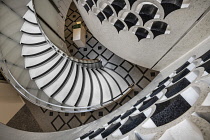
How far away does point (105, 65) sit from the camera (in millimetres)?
3766

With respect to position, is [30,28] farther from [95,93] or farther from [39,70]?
[95,93]

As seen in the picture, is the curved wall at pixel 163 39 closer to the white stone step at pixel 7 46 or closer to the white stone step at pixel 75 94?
the white stone step at pixel 75 94

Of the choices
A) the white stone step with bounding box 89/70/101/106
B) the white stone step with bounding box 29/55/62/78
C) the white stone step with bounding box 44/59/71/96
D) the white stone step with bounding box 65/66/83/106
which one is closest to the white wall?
the white stone step with bounding box 29/55/62/78

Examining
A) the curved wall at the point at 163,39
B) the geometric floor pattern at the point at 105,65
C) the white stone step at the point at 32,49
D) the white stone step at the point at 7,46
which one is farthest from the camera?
the white stone step at the point at 32,49

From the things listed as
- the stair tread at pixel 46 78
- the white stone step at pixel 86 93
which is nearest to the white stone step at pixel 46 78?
the stair tread at pixel 46 78

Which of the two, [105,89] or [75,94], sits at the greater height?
[105,89]

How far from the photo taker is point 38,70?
347cm

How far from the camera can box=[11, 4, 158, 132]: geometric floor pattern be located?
340 cm

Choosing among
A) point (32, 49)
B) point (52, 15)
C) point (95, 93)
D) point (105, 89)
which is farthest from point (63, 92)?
point (52, 15)

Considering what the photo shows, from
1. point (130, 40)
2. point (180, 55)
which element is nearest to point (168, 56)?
point (180, 55)

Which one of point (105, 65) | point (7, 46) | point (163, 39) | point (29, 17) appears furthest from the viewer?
point (105, 65)

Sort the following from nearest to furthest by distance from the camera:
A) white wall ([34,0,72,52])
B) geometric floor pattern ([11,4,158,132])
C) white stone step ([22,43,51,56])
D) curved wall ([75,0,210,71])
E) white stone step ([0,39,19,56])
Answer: curved wall ([75,0,210,71]) → white wall ([34,0,72,52]) → white stone step ([0,39,19,56]) → geometric floor pattern ([11,4,158,132]) → white stone step ([22,43,51,56])

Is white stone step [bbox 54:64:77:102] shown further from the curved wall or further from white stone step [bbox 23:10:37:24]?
white stone step [bbox 23:10:37:24]

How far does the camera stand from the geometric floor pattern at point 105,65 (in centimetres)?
340
